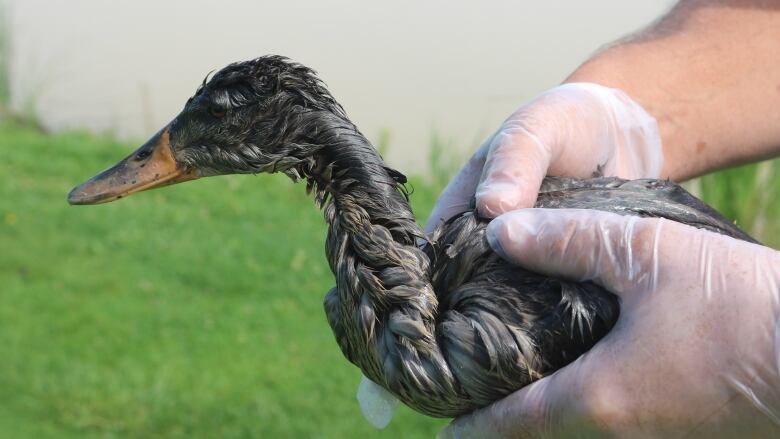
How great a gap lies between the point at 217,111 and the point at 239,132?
0.08 meters

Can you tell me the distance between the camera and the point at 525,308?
7.75 ft

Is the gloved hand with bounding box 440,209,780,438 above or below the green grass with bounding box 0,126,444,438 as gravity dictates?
above

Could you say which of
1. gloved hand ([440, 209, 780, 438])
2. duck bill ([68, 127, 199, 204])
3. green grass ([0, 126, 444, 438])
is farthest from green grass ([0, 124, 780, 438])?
gloved hand ([440, 209, 780, 438])

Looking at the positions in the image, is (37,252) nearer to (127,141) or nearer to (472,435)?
(127,141)

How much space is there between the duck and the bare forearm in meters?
0.72

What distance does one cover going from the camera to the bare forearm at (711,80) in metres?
3.32

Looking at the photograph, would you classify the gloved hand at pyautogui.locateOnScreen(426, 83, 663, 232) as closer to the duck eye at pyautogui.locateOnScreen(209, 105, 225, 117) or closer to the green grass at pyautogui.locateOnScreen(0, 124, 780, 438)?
the duck eye at pyautogui.locateOnScreen(209, 105, 225, 117)

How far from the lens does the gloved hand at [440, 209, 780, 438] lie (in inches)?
86.4

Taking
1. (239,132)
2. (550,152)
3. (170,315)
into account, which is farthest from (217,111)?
(170,315)

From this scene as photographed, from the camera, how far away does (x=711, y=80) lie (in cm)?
336

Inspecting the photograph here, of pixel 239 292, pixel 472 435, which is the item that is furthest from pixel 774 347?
pixel 239 292

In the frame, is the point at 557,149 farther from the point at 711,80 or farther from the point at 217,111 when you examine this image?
the point at 217,111

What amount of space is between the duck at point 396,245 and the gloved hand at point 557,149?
4.0 inches

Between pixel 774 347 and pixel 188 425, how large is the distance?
4.06 metres
